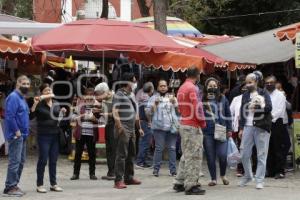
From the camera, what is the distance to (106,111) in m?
11.2

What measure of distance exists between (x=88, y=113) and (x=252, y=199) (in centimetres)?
360

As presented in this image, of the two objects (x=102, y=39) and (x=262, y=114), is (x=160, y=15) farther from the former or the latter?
(x=262, y=114)

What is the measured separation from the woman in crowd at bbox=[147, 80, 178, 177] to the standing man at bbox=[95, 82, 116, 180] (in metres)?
0.97

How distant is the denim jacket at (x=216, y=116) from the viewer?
10.5 meters

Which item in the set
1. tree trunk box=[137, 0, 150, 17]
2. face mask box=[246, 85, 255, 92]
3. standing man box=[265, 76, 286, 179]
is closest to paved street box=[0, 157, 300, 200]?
standing man box=[265, 76, 286, 179]

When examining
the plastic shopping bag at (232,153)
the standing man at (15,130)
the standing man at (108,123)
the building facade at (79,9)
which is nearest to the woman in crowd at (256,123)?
the plastic shopping bag at (232,153)

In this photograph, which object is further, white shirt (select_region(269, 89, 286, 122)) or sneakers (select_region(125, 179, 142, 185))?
white shirt (select_region(269, 89, 286, 122))

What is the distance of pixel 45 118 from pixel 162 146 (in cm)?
290

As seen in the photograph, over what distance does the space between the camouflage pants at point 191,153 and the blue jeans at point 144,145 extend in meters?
3.51

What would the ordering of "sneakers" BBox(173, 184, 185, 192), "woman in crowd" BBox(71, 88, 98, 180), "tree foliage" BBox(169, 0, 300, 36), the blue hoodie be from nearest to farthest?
1. the blue hoodie
2. "sneakers" BBox(173, 184, 185, 192)
3. "woman in crowd" BBox(71, 88, 98, 180)
4. "tree foliage" BBox(169, 0, 300, 36)

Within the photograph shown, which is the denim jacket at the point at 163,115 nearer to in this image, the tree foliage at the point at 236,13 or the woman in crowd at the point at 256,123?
the woman in crowd at the point at 256,123

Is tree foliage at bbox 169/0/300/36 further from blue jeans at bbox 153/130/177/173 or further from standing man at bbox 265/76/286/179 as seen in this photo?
blue jeans at bbox 153/130/177/173

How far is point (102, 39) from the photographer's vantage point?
1311 cm

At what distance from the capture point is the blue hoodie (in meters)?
9.23
